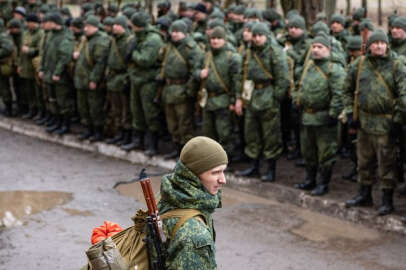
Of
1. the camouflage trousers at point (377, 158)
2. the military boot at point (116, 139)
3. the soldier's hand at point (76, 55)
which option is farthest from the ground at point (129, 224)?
the soldier's hand at point (76, 55)

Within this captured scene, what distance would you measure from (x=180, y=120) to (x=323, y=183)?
2.69 meters

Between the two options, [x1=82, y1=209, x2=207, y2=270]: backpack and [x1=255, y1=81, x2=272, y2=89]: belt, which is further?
[x1=255, y1=81, x2=272, y2=89]: belt

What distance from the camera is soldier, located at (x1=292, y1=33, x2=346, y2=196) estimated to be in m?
8.83

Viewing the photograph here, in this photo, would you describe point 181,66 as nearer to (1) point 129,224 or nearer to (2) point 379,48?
(1) point 129,224

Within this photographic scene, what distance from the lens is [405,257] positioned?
735cm

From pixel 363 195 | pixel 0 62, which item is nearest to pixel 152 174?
pixel 363 195

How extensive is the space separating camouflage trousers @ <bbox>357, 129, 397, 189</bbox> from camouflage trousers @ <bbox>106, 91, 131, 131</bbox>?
15.1ft

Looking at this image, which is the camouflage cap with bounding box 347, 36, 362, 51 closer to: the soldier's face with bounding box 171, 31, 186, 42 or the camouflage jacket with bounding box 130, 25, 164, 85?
the soldier's face with bounding box 171, 31, 186, 42

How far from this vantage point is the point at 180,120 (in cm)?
1088

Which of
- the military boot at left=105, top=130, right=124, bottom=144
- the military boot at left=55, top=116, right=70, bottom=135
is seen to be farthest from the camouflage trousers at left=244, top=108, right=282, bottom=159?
the military boot at left=55, top=116, right=70, bottom=135

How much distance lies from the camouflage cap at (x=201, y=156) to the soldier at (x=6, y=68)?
1137cm

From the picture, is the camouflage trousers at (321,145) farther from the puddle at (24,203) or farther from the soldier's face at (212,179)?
the soldier's face at (212,179)

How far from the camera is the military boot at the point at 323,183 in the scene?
9055 mm

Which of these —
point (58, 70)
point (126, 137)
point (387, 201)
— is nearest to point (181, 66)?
point (126, 137)
